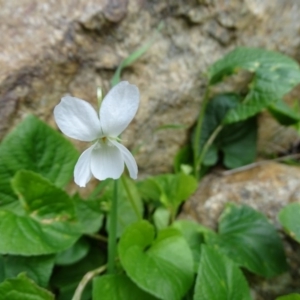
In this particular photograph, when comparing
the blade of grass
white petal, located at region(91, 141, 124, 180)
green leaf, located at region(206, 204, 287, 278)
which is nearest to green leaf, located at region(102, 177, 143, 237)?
green leaf, located at region(206, 204, 287, 278)

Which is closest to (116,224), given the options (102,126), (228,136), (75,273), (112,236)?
(112,236)

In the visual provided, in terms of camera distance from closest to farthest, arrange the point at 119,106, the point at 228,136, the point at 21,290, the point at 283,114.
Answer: the point at 119,106 → the point at 21,290 → the point at 283,114 → the point at 228,136

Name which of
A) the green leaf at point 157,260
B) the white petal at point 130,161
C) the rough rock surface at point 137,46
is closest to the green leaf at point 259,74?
the rough rock surface at point 137,46

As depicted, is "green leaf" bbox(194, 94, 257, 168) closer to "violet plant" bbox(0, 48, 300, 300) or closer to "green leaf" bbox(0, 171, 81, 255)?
"violet plant" bbox(0, 48, 300, 300)

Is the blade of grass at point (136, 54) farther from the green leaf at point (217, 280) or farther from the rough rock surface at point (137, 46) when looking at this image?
the green leaf at point (217, 280)

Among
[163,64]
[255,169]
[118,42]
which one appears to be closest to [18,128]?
[118,42]

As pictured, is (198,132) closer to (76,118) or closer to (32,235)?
(32,235)
